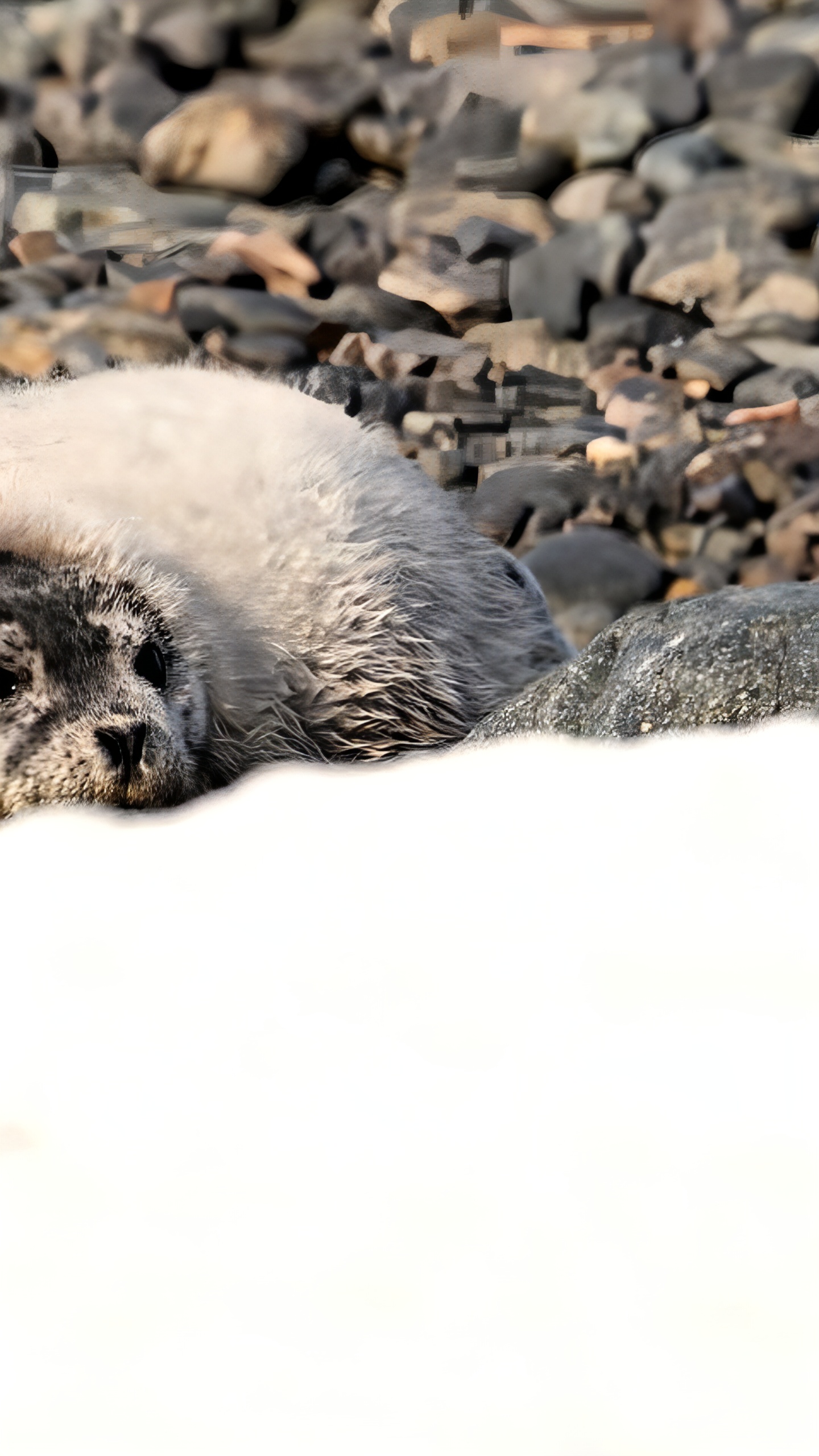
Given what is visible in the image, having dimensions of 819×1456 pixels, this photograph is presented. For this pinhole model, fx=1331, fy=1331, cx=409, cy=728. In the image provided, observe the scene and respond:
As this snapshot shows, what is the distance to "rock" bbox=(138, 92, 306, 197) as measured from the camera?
246cm

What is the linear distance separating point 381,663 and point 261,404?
0.45 metres

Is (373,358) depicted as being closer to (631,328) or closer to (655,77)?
(631,328)

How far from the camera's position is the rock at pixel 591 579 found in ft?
7.90

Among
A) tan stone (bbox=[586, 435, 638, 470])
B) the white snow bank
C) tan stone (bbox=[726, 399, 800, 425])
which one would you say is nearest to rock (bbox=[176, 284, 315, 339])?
tan stone (bbox=[586, 435, 638, 470])

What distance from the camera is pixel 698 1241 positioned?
591 mm

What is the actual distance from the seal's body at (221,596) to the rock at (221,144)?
71 cm

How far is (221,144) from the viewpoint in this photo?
8.11ft

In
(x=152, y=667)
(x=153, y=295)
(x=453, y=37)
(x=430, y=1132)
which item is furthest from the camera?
(x=153, y=295)

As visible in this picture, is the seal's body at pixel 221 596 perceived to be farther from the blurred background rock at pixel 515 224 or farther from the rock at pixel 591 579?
the blurred background rock at pixel 515 224

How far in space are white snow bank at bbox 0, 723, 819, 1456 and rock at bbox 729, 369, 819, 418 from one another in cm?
149

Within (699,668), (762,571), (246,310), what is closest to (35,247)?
(246,310)

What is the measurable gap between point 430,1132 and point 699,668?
710mm

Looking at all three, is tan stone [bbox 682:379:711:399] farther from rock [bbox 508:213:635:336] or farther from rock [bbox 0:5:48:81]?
rock [bbox 0:5:48:81]

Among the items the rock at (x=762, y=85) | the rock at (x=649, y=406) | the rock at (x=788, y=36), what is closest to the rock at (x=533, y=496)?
the rock at (x=649, y=406)
